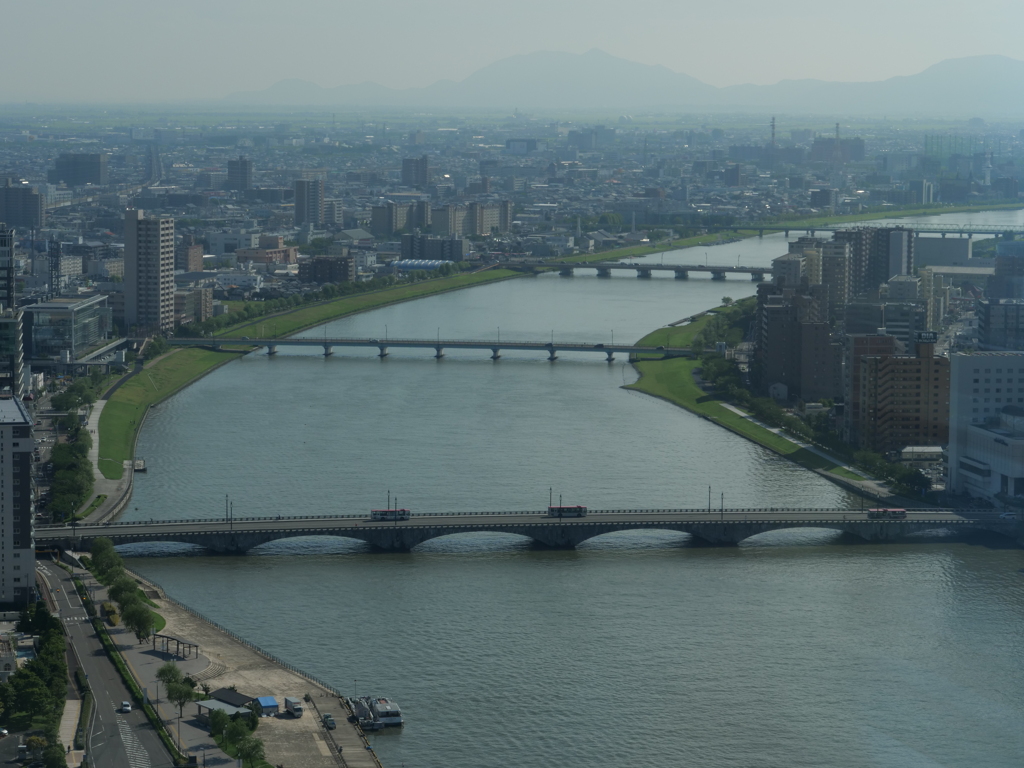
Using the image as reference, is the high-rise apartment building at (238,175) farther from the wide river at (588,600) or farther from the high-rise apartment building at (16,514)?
the high-rise apartment building at (16,514)

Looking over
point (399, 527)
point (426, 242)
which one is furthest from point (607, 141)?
point (399, 527)

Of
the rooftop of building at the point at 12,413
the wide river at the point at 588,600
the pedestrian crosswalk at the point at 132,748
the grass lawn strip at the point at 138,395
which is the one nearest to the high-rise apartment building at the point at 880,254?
the wide river at the point at 588,600

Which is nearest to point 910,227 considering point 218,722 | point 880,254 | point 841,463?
point 880,254

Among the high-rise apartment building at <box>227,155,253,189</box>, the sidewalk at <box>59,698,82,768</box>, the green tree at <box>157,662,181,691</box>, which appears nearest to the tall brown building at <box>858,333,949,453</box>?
the green tree at <box>157,662,181,691</box>

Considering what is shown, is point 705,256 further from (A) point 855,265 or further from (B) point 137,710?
(B) point 137,710

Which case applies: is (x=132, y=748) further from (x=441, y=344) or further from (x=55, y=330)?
(x=441, y=344)

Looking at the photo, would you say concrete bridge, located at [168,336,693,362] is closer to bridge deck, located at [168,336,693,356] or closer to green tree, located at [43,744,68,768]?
bridge deck, located at [168,336,693,356]

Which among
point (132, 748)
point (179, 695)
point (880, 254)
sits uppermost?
point (880, 254)
